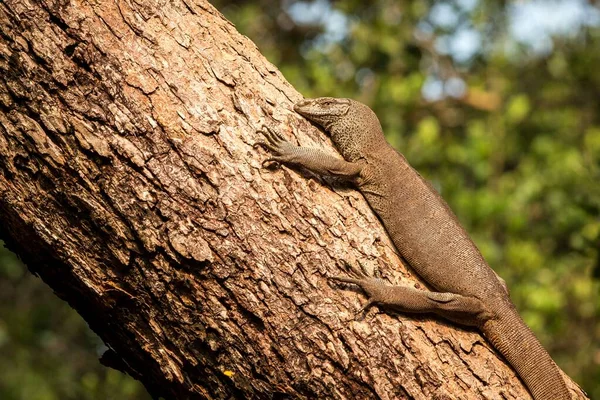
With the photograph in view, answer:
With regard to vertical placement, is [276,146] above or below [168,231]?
above

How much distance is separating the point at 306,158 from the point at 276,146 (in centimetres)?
28

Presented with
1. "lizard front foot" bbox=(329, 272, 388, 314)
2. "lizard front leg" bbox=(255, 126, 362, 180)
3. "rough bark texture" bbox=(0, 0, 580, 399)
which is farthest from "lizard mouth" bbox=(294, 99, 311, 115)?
"lizard front foot" bbox=(329, 272, 388, 314)

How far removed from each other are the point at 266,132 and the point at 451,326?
156 centimetres

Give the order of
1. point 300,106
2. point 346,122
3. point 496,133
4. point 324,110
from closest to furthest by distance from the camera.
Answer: point 300,106, point 324,110, point 346,122, point 496,133

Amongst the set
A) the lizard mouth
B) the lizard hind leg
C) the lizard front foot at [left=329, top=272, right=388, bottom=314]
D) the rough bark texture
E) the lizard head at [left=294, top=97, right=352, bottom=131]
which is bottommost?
the rough bark texture

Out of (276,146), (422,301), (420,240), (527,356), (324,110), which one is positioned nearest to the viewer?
(276,146)

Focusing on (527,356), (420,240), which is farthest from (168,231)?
(527,356)

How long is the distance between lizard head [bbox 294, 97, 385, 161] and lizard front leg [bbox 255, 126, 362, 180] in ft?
0.73

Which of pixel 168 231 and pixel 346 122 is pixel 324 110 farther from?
pixel 168 231

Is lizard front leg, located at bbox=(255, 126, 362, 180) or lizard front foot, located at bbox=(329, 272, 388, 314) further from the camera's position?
lizard front leg, located at bbox=(255, 126, 362, 180)

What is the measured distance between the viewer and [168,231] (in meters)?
3.18

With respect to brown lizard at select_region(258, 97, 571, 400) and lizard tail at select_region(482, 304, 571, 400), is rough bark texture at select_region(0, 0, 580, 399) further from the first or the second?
lizard tail at select_region(482, 304, 571, 400)

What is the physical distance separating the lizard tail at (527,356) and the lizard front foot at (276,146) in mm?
1651

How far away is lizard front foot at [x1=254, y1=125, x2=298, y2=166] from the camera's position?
358cm
